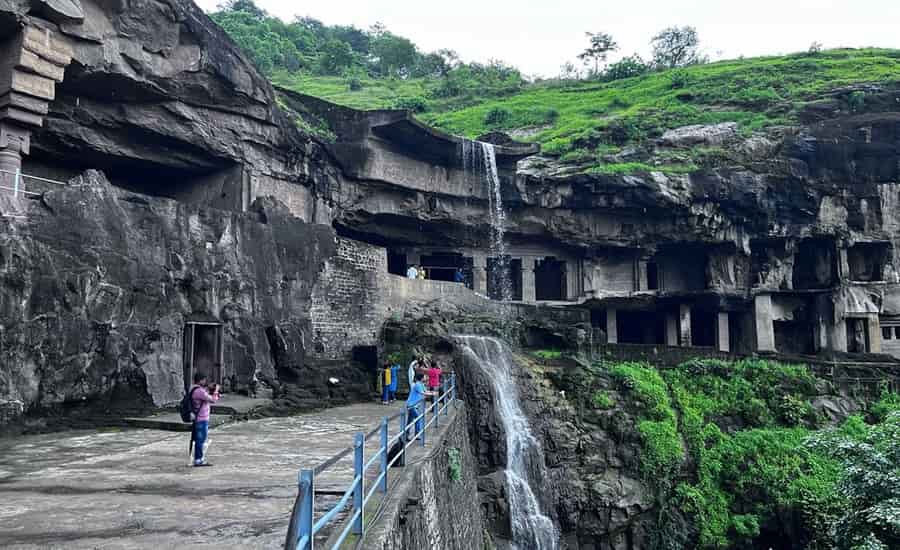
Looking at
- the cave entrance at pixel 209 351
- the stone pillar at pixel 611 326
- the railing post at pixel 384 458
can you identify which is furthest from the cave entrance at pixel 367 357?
the stone pillar at pixel 611 326

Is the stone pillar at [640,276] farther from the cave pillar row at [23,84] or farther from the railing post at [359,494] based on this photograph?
the railing post at [359,494]

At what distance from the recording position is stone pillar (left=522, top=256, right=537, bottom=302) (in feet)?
100

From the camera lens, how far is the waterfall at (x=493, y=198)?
26625 millimetres

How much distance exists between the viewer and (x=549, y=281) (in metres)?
32.8

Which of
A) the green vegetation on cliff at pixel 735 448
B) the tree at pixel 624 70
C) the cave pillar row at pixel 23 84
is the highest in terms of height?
the tree at pixel 624 70

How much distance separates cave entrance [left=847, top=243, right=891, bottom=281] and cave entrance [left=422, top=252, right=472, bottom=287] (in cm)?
1726

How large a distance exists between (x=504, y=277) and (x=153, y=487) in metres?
25.2

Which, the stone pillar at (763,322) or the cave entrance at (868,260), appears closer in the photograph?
the stone pillar at (763,322)

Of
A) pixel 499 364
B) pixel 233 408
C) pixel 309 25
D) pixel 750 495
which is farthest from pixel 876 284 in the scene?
pixel 309 25

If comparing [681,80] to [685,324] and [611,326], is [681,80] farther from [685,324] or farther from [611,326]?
[611,326]

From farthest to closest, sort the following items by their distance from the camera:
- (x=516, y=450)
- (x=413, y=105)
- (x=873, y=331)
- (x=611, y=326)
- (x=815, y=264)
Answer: (x=413, y=105) < (x=815, y=264) < (x=611, y=326) < (x=873, y=331) < (x=516, y=450)

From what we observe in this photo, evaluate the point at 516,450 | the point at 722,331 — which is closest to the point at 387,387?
the point at 516,450

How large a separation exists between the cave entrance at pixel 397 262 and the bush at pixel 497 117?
12.7 meters

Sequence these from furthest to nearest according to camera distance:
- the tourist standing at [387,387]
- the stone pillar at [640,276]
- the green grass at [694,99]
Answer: the green grass at [694,99], the stone pillar at [640,276], the tourist standing at [387,387]
